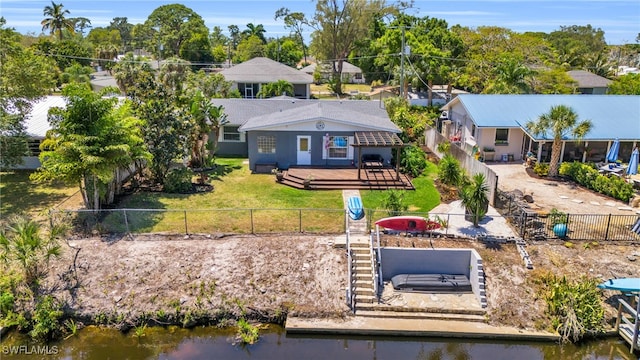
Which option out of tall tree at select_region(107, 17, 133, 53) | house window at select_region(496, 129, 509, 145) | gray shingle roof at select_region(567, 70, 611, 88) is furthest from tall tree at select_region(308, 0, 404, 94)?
tall tree at select_region(107, 17, 133, 53)

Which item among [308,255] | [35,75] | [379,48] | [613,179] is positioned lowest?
[308,255]

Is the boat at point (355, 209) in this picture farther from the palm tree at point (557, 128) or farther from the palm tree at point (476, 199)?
the palm tree at point (557, 128)

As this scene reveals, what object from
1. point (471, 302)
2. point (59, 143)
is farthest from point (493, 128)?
point (59, 143)

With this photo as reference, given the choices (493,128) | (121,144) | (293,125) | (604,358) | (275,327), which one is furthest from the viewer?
(493,128)

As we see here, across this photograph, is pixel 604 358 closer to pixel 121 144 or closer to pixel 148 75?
pixel 121 144

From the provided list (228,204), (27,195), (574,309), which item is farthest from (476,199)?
(27,195)

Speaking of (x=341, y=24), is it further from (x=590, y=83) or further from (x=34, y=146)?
(x=34, y=146)

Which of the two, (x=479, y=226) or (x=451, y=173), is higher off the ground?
(x=451, y=173)
